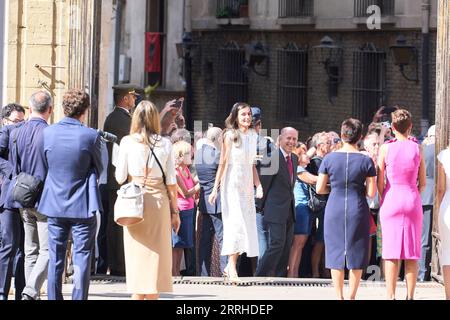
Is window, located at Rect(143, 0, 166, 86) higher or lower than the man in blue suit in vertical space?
higher

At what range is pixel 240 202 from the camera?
15500 millimetres

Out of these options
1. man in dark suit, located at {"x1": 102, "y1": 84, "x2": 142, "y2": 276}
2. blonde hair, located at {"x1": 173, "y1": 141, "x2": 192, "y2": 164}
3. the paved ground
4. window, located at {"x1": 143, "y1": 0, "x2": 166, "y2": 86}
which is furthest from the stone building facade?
man in dark suit, located at {"x1": 102, "y1": 84, "x2": 142, "y2": 276}

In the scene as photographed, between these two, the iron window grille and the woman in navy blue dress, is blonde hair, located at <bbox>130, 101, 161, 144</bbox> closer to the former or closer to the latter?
the woman in navy blue dress

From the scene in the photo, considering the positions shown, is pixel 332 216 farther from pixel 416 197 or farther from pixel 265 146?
pixel 265 146

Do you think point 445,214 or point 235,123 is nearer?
Answer: point 445,214

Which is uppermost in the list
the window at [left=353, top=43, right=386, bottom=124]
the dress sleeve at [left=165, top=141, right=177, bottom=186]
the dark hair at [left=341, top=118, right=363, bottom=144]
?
the window at [left=353, top=43, right=386, bottom=124]

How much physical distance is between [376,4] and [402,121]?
16.1 meters

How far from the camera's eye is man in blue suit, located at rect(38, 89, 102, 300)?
12.4 m

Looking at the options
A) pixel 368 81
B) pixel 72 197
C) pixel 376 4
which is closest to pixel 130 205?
pixel 72 197

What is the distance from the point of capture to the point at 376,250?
53.6ft

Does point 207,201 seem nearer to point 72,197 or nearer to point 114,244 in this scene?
point 114,244

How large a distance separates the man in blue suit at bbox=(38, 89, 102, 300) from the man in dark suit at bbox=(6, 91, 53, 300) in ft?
0.94
